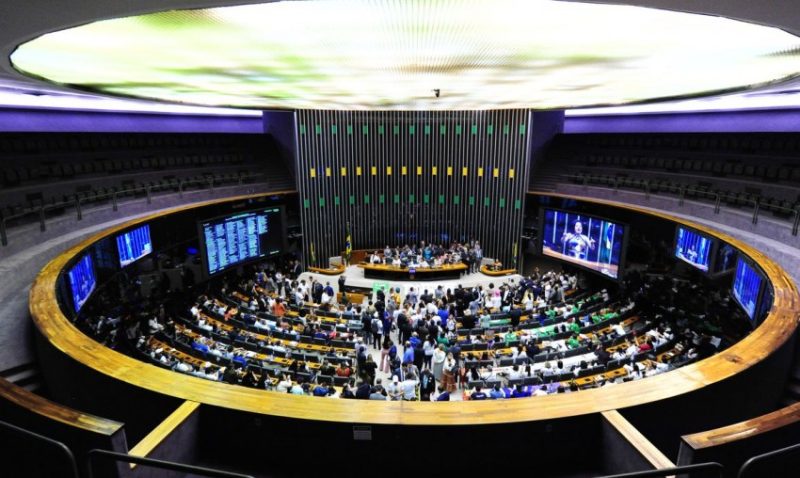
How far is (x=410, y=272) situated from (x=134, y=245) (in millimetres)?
10022

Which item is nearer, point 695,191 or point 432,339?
point 432,339

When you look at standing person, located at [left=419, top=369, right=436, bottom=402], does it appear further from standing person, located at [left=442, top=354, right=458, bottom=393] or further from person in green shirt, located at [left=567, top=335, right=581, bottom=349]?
person in green shirt, located at [left=567, top=335, right=581, bottom=349]

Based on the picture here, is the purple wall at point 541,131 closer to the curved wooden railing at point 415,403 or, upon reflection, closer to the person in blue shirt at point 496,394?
the person in blue shirt at point 496,394

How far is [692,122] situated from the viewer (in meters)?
14.9

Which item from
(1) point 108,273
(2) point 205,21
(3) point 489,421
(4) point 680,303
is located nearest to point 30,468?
(3) point 489,421

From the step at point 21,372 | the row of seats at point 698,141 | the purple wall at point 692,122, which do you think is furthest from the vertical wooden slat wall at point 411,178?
the step at point 21,372

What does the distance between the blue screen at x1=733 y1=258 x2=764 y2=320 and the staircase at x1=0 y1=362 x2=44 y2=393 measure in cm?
1071

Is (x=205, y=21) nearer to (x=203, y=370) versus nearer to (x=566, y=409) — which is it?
(x=566, y=409)

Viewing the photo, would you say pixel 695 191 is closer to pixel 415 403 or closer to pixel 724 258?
pixel 724 258

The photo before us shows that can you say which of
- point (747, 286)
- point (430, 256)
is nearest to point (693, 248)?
point (747, 286)

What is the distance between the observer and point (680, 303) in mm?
12914

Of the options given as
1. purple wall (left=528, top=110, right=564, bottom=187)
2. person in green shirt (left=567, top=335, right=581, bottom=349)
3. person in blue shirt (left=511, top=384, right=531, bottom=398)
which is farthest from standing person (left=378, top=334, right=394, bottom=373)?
purple wall (left=528, top=110, right=564, bottom=187)

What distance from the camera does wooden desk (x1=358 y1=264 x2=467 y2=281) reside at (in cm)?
1770

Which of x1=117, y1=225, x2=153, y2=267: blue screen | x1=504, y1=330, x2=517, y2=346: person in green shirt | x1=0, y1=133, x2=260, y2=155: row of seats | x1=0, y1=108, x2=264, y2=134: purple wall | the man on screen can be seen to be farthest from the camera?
the man on screen
